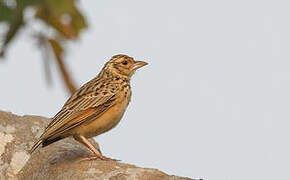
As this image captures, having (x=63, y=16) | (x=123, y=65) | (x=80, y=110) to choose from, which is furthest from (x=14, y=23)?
(x=123, y=65)

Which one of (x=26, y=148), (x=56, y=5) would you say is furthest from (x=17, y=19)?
(x=26, y=148)

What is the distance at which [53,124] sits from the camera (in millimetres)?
5879

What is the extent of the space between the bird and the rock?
7.4 inches

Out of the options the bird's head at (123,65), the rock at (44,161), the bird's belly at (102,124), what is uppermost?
the bird's head at (123,65)

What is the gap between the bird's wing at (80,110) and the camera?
5.86 meters

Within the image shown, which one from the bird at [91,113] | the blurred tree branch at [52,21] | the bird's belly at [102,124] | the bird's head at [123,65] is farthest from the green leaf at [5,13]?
the bird's head at [123,65]

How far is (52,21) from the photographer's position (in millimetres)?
3051

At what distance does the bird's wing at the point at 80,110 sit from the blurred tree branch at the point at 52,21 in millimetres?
2519

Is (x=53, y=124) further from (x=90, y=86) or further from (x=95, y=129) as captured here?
(x=90, y=86)

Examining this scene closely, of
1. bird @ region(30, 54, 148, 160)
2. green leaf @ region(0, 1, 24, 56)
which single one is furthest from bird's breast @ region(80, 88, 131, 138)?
green leaf @ region(0, 1, 24, 56)

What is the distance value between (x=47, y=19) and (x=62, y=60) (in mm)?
303

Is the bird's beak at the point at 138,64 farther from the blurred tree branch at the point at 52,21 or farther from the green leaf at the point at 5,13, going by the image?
the green leaf at the point at 5,13

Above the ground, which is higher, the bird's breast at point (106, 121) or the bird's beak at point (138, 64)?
the bird's beak at point (138, 64)

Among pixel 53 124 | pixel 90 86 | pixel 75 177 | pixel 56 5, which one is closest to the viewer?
pixel 56 5
